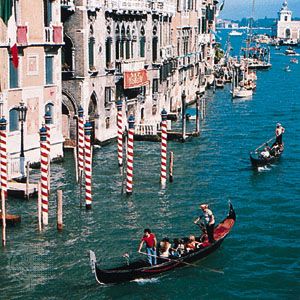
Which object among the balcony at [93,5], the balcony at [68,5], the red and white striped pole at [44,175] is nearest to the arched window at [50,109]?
the balcony at [68,5]

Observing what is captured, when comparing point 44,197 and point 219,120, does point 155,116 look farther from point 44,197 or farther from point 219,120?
point 44,197

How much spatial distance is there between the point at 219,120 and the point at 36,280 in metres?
33.1

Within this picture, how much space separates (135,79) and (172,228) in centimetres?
1841

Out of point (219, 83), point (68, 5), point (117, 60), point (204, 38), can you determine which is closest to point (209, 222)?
point (68, 5)

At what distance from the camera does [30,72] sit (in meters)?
31.6

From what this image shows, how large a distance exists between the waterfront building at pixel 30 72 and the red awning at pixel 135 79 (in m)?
7.28

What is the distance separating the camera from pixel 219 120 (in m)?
51.8

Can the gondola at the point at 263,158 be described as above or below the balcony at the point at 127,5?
below

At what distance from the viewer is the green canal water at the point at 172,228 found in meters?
19.9

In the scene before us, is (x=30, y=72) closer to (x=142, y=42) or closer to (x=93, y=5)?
(x=93, y=5)

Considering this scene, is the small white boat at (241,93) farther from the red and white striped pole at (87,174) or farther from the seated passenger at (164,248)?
the seated passenger at (164,248)

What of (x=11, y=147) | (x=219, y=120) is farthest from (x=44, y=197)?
(x=219, y=120)

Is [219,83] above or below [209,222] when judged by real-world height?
below

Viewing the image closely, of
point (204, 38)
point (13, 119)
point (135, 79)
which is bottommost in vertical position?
point (13, 119)
